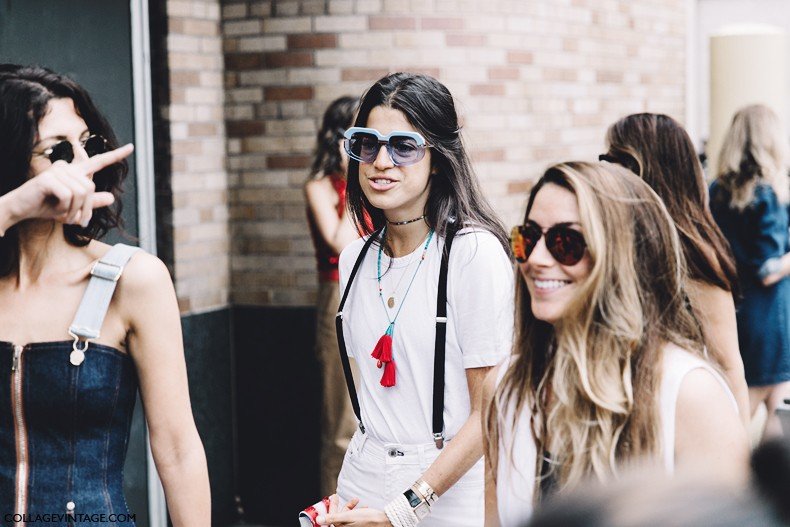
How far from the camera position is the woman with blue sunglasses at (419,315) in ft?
10.1

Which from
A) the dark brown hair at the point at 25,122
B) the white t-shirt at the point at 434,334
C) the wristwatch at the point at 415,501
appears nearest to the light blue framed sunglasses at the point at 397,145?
the white t-shirt at the point at 434,334

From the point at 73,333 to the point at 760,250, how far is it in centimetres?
410

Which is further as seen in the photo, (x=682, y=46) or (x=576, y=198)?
(x=682, y=46)

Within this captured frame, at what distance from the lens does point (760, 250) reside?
19.0 ft

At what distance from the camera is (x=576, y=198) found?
7.75 feet

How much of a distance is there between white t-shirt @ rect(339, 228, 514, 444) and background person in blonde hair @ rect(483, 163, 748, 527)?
601mm

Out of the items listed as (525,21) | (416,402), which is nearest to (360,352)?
(416,402)

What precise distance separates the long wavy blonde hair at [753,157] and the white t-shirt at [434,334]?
122 inches

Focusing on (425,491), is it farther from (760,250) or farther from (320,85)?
(320,85)

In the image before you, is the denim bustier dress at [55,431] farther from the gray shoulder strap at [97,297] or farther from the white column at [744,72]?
the white column at [744,72]

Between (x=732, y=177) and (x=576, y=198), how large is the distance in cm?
389

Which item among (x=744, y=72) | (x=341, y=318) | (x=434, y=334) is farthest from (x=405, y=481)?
(x=744, y=72)

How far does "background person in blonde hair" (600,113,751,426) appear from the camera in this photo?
3928 millimetres

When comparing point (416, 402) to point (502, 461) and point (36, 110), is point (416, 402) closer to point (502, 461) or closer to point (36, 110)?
point (502, 461)
